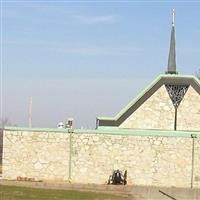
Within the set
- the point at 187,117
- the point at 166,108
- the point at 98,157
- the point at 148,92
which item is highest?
the point at 148,92

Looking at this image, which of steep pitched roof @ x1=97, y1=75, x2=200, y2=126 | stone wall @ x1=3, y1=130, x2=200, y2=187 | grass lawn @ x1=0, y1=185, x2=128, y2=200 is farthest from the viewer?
steep pitched roof @ x1=97, y1=75, x2=200, y2=126

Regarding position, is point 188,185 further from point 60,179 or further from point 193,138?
point 60,179

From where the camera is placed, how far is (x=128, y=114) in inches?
1099

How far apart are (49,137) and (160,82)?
6684 mm

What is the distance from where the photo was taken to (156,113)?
91.2ft

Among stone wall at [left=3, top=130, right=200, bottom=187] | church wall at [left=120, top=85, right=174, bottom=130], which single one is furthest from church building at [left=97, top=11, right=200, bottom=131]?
stone wall at [left=3, top=130, right=200, bottom=187]

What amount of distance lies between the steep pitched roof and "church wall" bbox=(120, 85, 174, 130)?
0.72 ft

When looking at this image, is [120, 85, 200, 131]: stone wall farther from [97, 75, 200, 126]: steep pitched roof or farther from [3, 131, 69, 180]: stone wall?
[3, 131, 69, 180]: stone wall

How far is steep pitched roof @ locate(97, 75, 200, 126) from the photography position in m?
27.7

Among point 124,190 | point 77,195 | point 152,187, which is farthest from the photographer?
point 152,187

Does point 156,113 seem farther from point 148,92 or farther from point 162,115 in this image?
point 148,92

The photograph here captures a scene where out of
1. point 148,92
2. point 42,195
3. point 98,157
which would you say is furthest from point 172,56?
point 42,195

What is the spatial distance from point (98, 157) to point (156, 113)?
4390mm

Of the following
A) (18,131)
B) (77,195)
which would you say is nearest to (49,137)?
(18,131)
